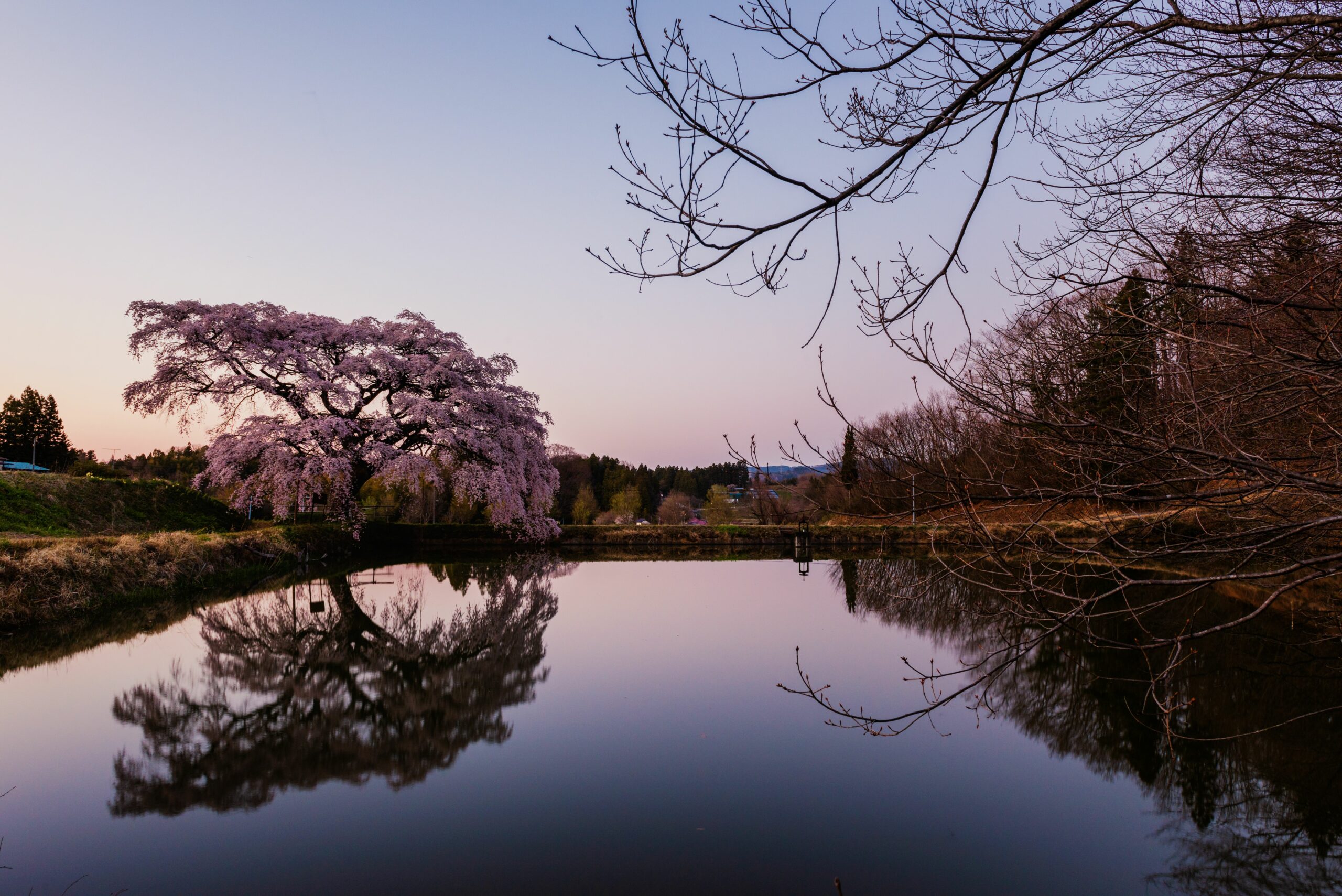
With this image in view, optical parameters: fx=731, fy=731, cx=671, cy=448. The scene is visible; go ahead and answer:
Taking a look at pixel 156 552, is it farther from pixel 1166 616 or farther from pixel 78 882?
pixel 1166 616

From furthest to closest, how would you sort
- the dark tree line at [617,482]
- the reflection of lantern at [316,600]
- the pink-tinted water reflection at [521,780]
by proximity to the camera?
the dark tree line at [617,482]
the reflection of lantern at [316,600]
the pink-tinted water reflection at [521,780]

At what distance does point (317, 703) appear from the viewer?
5.56 m

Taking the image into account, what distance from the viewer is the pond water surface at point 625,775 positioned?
3186 mm

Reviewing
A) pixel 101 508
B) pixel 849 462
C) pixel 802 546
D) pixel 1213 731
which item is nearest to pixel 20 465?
pixel 101 508

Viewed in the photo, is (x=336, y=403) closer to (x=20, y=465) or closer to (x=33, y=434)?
(x=20, y=465)

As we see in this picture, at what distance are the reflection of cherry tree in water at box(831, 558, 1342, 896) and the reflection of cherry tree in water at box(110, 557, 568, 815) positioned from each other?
3324 mm

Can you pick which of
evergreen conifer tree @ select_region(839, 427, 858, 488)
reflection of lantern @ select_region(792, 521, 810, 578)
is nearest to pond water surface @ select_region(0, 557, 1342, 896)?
evergreen conifer tree @ select_region(839, 427, 858, 488)

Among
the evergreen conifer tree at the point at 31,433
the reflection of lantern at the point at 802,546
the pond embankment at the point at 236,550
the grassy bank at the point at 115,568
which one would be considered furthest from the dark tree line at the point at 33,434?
the reflection of lantern at the point at 802,546

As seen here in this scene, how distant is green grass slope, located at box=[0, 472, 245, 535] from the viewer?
13.2 m

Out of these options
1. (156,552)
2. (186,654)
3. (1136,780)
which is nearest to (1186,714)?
(1136,780)

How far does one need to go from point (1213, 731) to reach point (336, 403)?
17748 mm

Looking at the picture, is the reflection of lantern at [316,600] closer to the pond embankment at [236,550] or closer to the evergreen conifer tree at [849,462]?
the pond embankment at [236,550]

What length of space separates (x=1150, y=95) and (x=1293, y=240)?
0.74m

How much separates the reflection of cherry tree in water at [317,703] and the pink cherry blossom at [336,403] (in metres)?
8.28
